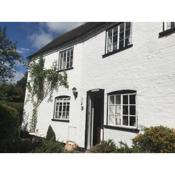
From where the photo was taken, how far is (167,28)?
7332 millimetres

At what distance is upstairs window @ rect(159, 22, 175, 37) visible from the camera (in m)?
7.06

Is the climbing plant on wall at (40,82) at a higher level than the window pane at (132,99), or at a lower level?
higher

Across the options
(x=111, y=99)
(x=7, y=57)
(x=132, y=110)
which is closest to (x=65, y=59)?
(x=111, y=99)

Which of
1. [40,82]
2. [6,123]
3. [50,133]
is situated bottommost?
[50,133]

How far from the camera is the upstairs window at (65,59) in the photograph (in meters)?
12.4

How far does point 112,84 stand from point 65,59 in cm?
451

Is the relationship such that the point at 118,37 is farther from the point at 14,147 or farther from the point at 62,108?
the point at 14,147

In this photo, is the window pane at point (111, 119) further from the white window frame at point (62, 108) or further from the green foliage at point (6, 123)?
the green foliage at point (6, 123)

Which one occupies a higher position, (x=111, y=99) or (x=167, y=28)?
(x=167, y=28)

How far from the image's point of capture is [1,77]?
7.98 metres

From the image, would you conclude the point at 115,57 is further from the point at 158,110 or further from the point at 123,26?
the point at 158,110

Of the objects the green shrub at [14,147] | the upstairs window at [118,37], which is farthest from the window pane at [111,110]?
the green shrub at [14,147]

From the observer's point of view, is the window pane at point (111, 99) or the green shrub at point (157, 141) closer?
the green shrub at point (157, 141)
